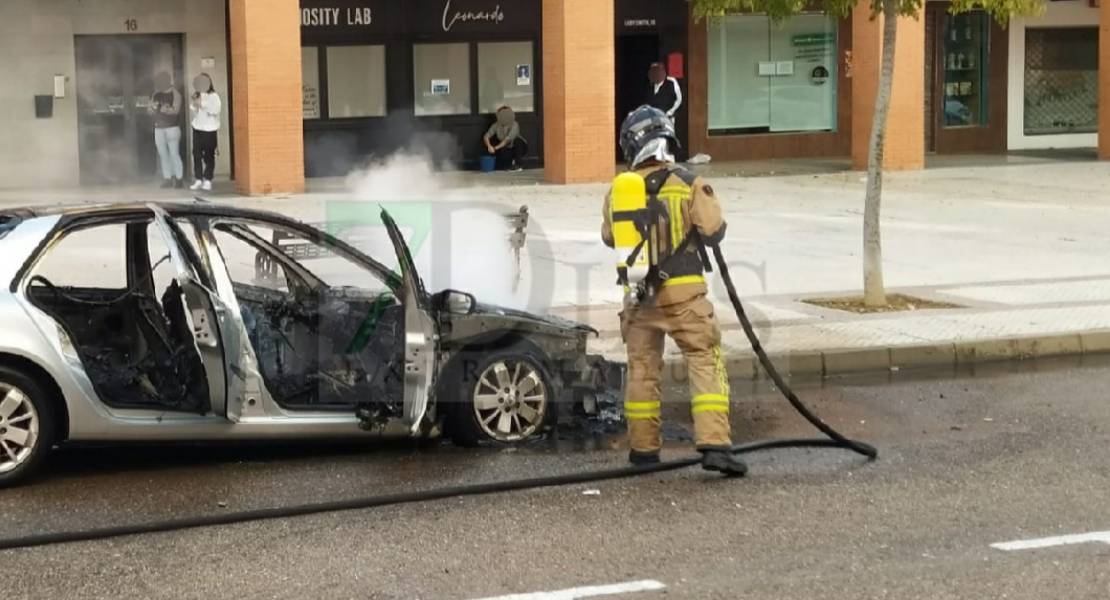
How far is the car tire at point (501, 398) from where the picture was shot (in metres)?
8.18

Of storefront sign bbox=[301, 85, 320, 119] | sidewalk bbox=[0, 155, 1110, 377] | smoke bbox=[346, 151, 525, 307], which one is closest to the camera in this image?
smoke bbox=[346, 151, 525, 307]

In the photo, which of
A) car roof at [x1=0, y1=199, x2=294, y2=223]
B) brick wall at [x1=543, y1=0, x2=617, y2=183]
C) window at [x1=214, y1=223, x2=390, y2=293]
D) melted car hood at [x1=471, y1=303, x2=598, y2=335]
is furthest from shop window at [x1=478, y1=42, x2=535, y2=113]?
car roof at [x1=0, y1=199, x2=294, y2=223]

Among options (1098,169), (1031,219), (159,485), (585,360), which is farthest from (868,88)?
(159,485)

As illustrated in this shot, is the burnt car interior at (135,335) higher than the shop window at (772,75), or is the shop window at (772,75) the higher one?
the shop window at (772,75)

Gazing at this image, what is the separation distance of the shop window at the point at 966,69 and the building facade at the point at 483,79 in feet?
0.11

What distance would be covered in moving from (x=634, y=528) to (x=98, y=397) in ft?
8.45

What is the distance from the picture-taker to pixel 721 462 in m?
7.57

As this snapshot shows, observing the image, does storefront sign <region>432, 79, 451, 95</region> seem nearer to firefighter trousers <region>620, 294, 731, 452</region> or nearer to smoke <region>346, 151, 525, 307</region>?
smoke <region>346, 151, 525, 307</region>

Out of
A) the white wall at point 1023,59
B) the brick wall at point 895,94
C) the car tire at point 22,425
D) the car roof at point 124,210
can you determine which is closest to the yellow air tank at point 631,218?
the car roof at point 124,210

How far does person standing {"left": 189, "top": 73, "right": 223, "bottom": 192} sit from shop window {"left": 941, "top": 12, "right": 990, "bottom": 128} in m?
14.0

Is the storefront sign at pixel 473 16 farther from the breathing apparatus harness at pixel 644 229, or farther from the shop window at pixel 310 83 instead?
the breathing apparatus harness at pixel 644 229

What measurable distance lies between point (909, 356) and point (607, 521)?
15.7 ft

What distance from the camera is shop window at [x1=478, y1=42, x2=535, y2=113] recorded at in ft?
87.3

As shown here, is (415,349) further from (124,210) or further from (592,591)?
(592,591)
